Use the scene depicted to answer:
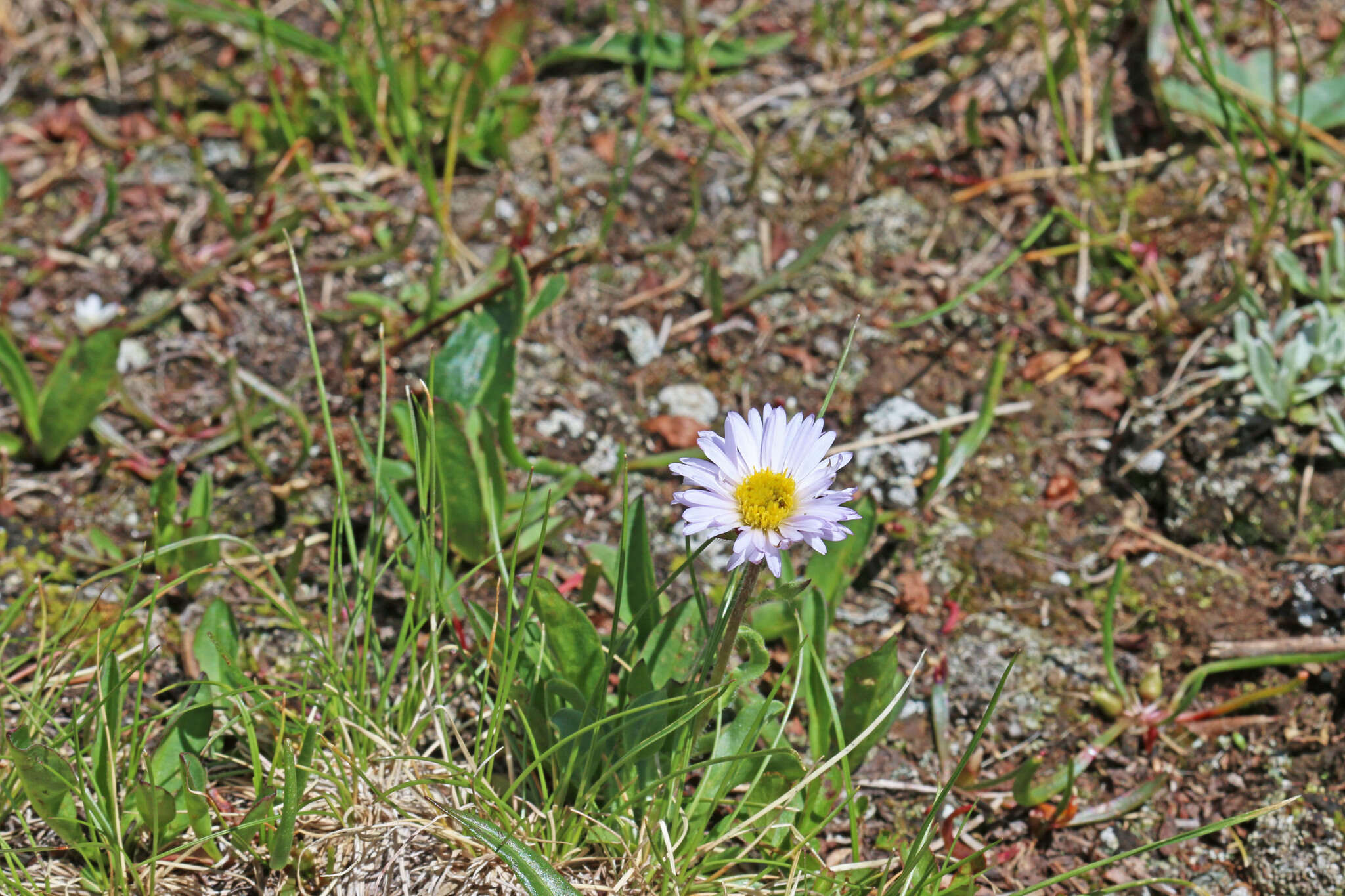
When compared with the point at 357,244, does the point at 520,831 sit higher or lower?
lower

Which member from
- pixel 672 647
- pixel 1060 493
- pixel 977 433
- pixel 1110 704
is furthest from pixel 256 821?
pixel 1060 493

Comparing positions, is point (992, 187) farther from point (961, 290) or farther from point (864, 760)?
point (864, 760)

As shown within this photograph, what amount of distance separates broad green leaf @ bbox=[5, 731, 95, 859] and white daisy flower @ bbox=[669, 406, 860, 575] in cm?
108

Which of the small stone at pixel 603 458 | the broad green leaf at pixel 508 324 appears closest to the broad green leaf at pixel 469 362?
the broad green leaf at pixel 508 324

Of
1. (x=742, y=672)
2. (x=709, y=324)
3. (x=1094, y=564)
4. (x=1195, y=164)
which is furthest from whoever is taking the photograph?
(x=1195, y=164)

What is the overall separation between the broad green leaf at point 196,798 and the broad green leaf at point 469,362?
1.04 metres

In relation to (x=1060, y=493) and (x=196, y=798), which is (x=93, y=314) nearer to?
(x=196, y=798)

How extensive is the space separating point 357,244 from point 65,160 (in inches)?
39.3

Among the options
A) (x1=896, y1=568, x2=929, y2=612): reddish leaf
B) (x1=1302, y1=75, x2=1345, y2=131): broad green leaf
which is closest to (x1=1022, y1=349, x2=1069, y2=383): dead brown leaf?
(x1=896, y1=568, x2=929, y2=612): reddish leaf

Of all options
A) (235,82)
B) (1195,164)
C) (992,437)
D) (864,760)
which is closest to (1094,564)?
(992,437)

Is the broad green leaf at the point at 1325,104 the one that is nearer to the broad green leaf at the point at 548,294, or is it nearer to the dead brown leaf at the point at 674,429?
the dead brown leaf at the point at 674,429

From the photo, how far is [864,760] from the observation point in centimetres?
204

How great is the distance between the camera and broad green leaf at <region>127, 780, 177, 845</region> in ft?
5.49

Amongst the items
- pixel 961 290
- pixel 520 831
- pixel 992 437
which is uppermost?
pixel 961 290
